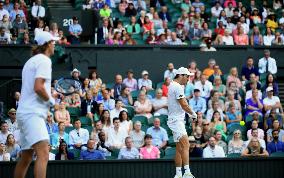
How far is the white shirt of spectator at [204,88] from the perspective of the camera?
68.9 ft

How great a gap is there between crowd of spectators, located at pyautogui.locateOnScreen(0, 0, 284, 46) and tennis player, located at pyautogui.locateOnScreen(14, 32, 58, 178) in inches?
516

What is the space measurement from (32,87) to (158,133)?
927cm

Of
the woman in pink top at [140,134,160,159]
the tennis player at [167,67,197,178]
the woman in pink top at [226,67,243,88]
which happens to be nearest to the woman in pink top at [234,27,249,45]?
the woman in pink top at [226,67,243,88]

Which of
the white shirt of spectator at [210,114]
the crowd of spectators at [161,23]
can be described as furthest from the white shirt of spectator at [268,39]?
the white shirt of spectator at [210,114]

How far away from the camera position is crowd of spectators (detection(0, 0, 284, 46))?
23188 mm

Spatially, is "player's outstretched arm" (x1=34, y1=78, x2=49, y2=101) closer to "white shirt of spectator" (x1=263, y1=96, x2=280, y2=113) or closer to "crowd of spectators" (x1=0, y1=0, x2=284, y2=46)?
"white shirt of spectator" (x1=263, y1=96, x2=280, y2=113)

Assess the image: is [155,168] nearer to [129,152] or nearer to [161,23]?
[129,152]

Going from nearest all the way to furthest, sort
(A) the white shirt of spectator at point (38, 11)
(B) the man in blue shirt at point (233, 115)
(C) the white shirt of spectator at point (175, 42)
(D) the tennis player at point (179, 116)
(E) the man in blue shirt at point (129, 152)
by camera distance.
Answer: (D) the tennis player at point (179, 116) < (E) the man in blue shirt at point (129, 152) < (B) the man in blue shirt at point (233, 115) < (C) the white shirt of spectator at point (175, 42) < (A) the white shirt of spectator at point (38, 11)

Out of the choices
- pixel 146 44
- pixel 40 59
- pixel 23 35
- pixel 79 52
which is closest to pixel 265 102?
pixel 146 44

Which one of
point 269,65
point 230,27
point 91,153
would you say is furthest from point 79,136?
point 230,27

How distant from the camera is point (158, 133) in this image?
18.3m

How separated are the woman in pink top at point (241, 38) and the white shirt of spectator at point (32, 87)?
15.4 meters

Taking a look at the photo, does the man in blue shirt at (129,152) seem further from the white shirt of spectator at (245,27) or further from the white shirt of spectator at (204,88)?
the white shirt of spectator at (245,27)

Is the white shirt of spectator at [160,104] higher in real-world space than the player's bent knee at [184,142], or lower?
higher
